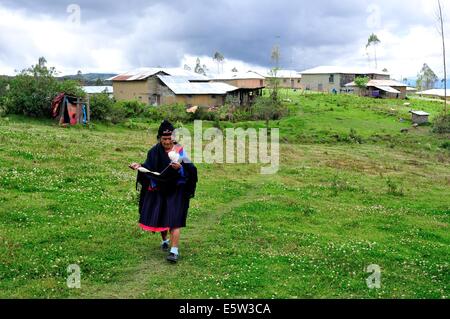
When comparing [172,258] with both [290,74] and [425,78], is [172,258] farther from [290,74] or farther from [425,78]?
[425,78]

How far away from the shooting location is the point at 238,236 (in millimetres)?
13383

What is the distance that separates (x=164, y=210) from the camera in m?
11.1

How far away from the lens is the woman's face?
1105 cm

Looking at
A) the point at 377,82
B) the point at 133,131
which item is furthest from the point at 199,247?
the point at 377,82

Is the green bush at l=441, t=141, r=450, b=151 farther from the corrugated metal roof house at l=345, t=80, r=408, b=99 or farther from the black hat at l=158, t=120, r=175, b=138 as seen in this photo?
the corrugated metal roof house at l=345, t=80, r=408, b=99

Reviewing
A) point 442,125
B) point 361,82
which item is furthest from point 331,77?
point 442,125

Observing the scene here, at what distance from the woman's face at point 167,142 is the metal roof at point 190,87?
57.8m

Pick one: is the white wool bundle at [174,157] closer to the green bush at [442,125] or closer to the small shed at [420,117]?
the green bush at [442,125]

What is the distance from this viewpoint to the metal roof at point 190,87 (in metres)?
68.8

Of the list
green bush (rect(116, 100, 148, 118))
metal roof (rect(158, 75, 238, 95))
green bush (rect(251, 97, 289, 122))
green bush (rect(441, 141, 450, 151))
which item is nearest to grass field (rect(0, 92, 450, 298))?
green bush (rect(441, 141, 450, 151))

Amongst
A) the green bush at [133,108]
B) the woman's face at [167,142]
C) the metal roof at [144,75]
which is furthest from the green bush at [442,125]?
the woman's face at [167,142]

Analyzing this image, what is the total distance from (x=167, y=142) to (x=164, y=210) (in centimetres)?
155
